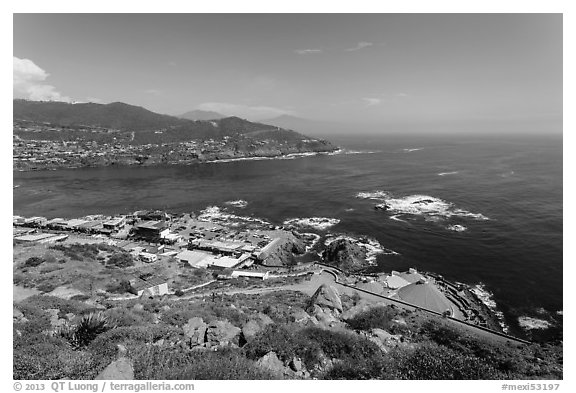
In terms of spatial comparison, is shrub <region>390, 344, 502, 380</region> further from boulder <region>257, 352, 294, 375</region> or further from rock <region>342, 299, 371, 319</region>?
rock <region>342, 299, 371, 319</region>

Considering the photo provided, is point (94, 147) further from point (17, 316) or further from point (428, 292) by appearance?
point (428, 292)

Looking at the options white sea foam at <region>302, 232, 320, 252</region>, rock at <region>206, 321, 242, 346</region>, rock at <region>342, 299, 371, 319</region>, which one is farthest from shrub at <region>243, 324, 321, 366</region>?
white sea foam at <region>302, 232, 320, 252</region>

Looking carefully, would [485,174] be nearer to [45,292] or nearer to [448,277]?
[448,277]

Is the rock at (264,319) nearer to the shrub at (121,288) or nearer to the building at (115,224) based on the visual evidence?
the shrub at (121,288)

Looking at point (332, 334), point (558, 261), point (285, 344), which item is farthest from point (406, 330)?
point (558, 261)

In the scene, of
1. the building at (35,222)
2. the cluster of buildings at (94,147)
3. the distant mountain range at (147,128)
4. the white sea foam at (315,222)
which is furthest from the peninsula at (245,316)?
the distant mountain range at (147,128)

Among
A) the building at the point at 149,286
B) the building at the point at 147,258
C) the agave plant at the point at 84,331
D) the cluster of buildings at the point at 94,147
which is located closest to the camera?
the agave plant at the point at 84,331
